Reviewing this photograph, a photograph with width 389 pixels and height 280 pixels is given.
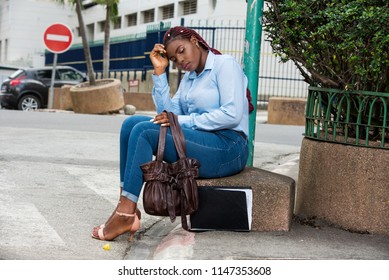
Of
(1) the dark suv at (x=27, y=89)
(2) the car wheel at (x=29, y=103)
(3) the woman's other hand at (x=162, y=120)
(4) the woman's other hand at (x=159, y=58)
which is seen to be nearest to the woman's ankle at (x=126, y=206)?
(3) the woman's other hand at (x=162, y=120)

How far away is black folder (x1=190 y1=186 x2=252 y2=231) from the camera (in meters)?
4.94

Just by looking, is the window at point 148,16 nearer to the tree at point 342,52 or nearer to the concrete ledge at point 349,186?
the tree at point 342,52

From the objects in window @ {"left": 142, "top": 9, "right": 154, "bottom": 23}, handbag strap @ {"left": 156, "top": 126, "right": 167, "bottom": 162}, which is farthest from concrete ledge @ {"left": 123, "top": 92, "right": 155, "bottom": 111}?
handbag strap @ {"left": 156, "top": 126, "right": 167, "bottom": 162}

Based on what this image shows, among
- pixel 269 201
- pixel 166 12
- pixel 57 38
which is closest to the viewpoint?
pixel 269 201

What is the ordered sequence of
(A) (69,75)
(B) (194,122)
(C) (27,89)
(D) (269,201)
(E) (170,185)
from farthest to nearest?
(A) (69,75) < (C) (27,89) < (D) (269,201) < (B) (194,122) < (E) (170,185)

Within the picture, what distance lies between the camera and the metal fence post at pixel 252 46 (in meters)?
5.73

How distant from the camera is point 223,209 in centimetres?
500

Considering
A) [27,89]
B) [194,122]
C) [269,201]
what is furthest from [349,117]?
[27,89]

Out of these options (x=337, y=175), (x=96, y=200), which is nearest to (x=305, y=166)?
(x=337, y=175)

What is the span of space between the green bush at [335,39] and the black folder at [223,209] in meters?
1.00

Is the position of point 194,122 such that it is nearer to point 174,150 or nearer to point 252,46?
point 174,150

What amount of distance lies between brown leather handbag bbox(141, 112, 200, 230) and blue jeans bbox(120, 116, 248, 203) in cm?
8

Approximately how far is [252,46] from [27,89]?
18.0 m
